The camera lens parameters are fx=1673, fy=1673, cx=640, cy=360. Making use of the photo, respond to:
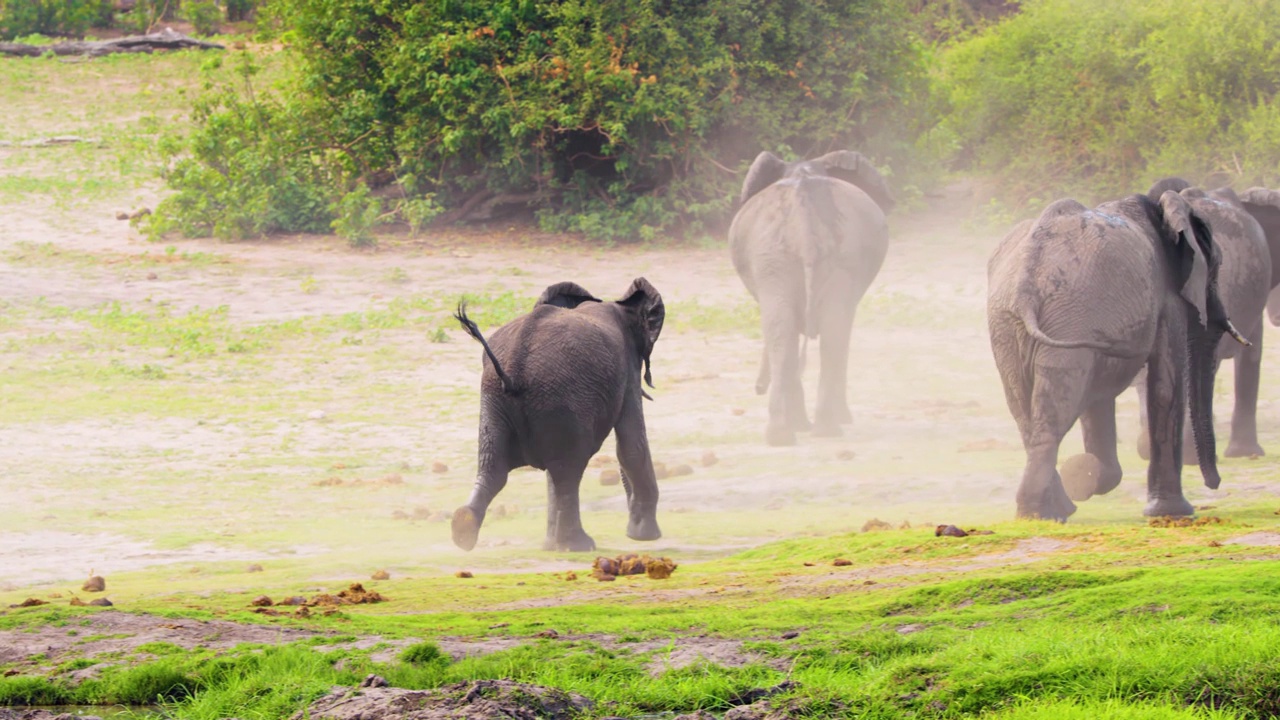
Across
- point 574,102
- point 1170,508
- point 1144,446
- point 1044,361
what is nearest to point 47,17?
point 574,102

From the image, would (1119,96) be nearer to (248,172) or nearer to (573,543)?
(248,172)

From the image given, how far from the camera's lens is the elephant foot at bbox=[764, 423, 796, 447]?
506 inches

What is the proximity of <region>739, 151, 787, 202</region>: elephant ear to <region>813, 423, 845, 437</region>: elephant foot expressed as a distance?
252 centimetres

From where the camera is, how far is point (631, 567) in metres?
7.95

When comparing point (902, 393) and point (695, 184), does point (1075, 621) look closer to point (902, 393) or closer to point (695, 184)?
point (902, 393)

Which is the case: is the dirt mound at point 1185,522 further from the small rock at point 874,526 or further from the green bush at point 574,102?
the green bush at point 574,102

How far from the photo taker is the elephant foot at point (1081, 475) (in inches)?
376

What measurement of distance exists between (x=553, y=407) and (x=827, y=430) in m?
4.87

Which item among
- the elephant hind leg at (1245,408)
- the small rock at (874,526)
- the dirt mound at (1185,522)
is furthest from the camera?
the elephant hind leg at (1245,408)

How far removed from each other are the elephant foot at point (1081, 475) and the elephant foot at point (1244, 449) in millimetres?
2695

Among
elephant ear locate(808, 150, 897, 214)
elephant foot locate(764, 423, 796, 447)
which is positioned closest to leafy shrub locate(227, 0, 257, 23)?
elephant ear locate(808, 150, 897, 214)

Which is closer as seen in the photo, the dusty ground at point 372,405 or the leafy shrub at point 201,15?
the dusty ground at point 372,405

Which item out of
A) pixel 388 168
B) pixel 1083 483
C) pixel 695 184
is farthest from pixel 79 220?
pixel 1083 483

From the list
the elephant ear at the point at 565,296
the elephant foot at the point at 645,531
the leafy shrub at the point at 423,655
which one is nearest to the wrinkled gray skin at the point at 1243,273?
the elephant foot at the point at 645,531
